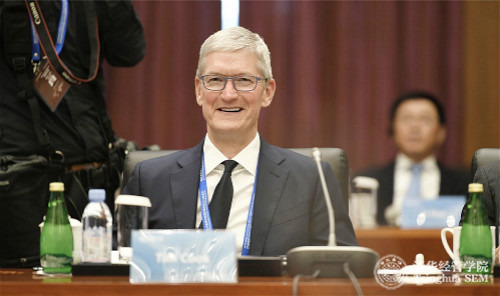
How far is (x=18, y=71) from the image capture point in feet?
8.50

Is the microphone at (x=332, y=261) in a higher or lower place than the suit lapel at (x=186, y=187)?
lower

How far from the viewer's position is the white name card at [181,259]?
4.83 feet

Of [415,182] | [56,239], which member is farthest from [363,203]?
[56,239]

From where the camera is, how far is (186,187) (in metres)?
2.20

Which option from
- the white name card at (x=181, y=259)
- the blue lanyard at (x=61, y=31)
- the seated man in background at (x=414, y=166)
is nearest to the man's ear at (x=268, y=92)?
the blue lanyard at (x=61, y=31)

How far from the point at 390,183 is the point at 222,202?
2351 millimetres

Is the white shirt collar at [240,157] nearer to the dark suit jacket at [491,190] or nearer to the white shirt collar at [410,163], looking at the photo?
the dark suit jacket at [491,190]

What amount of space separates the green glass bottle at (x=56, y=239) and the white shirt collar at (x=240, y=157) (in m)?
0.54

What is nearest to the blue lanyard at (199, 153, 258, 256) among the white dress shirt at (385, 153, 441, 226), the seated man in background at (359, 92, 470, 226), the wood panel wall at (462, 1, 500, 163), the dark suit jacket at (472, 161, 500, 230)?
the dark suit jacket at (472, 161, 500, 230)

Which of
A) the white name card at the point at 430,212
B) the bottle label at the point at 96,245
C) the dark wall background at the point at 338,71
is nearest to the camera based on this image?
the bottle label at the point at 96,245

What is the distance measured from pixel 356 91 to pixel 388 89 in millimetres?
213

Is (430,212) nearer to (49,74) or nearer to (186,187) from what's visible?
(186,187)

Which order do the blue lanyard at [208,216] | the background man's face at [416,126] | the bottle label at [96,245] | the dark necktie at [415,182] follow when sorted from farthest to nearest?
the background man's face at [416,126] < the dark necktie at [415,182] < the blue lanyard at [208,216] < the bottle label at [96,245]

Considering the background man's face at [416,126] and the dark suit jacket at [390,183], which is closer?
the dark suit jacket at [390,183]
